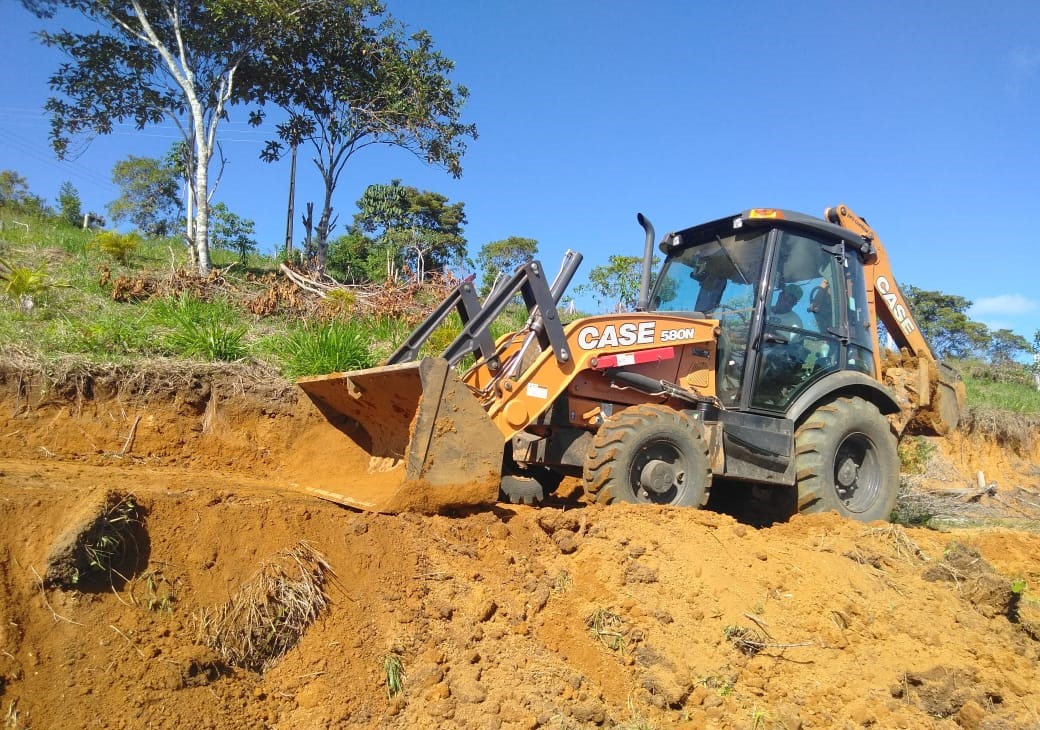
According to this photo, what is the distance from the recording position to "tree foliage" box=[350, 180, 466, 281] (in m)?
18.9

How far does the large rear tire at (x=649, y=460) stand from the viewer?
5.21 meters

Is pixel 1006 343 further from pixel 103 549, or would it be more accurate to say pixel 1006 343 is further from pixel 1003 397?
pixel 103 549

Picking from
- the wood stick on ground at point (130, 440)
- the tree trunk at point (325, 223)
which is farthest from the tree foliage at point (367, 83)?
the wood stick on ground at point (130, 440)

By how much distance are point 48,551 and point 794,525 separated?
511cm

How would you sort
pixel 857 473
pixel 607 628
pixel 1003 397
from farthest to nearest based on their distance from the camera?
pixel 1003 397 → pixel 857 473 → pixel 607 628

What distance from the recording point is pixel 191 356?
725cm

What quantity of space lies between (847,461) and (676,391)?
1989 mm

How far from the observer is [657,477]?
17.7ft

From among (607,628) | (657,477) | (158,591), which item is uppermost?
(657,477)

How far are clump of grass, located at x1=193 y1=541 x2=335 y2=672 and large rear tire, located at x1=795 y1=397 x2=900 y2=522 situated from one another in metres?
4.24

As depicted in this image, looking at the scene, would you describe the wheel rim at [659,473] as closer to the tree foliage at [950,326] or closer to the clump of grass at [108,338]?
the clump of grass at [108,338]

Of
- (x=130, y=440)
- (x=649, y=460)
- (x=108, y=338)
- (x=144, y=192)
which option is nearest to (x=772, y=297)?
(x=649, y=460)

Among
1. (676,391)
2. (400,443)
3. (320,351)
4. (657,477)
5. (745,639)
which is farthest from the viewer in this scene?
(320,351)

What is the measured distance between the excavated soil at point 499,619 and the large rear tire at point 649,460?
292 millimetres
